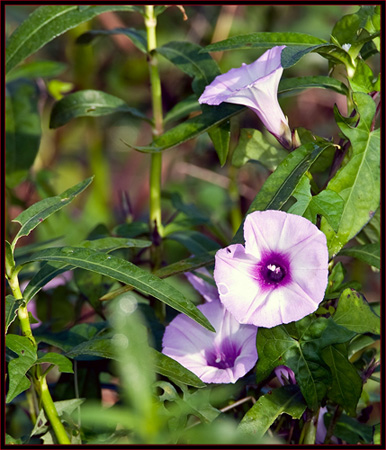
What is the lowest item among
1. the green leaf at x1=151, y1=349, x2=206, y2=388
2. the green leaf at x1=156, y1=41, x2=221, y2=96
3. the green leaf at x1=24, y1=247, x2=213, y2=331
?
the green leaf at x1=151, y1=349, x2=206, y2=388

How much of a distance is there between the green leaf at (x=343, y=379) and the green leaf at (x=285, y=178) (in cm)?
20

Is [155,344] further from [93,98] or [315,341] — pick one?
[93,98]

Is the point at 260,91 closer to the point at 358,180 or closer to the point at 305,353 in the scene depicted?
the point at 358,180

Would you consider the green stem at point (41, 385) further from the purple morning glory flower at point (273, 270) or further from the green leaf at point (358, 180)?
the green leaf at point (358, 180)

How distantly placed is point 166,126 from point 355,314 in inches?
63.8

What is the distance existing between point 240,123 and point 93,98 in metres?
1.35

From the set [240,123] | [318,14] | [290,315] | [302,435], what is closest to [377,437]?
[302,435]

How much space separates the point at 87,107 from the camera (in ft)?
3.87

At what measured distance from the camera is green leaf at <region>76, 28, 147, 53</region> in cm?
117

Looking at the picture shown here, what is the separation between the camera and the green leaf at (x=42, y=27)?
1033 mm

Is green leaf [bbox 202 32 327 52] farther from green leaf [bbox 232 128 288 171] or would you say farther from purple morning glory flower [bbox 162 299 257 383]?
purple morning glory flower [bbox 162 299 257 383]

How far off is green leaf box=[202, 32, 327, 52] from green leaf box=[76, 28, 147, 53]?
0.30 metres

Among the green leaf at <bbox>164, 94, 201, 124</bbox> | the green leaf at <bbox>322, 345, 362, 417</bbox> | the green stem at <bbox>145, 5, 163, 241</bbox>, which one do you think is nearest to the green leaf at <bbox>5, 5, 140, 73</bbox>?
the green stem at <bbox>145, 5, 163, 241</bbox>

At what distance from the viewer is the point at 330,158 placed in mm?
989
